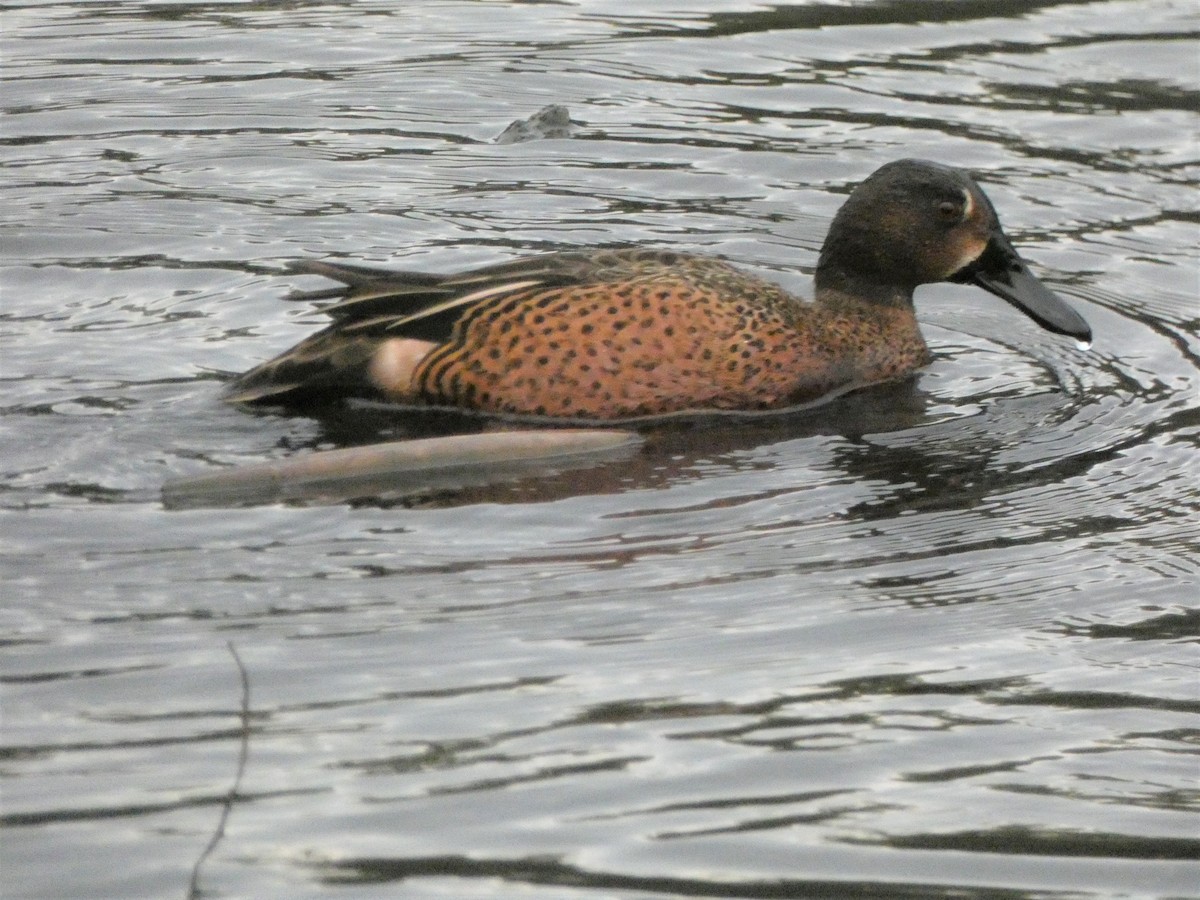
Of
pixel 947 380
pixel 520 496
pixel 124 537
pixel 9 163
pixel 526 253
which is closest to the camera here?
pixel 124 537

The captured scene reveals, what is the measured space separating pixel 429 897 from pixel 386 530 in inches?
93.3

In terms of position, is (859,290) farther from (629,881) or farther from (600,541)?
(629,881)

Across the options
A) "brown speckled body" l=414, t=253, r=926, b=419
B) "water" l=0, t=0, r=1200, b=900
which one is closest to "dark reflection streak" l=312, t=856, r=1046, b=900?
"water" l=0, t=0, r=1200, b=900

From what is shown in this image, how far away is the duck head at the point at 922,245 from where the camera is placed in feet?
28.0

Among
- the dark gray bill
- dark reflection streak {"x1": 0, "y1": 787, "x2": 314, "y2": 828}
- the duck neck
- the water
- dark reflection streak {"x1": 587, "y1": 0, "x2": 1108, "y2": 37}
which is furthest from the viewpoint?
dark reflection streak {"x1": 587, "y1": 0, "x2": 1108, "y2": 37}

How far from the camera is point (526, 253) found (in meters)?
9.47

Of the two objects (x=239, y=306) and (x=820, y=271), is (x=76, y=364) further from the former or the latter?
(x=820, y=271)

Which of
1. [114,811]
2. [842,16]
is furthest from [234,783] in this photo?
[842,16]

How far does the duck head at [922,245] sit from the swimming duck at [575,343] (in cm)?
35

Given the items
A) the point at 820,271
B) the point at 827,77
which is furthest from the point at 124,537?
the point at 827,77

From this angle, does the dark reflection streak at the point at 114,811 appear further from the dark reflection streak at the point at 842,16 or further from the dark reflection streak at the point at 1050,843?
the dark reflection streak at the point at 842,16

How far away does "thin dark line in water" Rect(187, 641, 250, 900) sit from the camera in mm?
4113

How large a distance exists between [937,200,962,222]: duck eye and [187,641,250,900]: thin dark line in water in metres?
4.22

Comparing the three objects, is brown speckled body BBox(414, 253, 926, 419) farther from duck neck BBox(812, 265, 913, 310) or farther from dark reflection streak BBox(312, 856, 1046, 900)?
dark reflection streak BBox(312, 856, 1046, 900)
